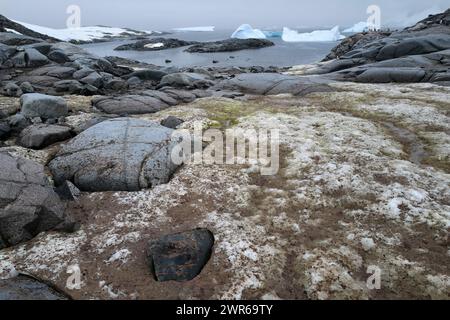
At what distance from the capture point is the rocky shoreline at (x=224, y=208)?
30.2ft

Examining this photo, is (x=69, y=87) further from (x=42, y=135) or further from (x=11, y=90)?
(x=42, y=135)

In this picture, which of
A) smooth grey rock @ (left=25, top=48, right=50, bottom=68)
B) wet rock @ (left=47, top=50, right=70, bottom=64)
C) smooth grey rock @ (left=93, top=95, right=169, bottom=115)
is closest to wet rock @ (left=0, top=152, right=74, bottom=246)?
smooth grey rock @ (left=93, top=95, right=169, bottom=115)

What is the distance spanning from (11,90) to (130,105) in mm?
9698

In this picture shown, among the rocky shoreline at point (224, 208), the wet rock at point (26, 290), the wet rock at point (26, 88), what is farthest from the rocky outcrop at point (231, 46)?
the wet rock at point (26, 290)

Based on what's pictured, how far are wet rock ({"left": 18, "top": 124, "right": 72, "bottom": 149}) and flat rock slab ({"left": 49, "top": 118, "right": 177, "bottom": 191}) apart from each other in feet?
7.48

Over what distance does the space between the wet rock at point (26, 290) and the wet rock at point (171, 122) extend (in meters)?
12.8

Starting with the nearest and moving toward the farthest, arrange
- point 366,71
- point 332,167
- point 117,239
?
point 117,239
point 332,167
point 366,71

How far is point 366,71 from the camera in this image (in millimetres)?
37906

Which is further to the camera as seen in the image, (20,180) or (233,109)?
(233,109)

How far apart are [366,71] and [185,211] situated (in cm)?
3300

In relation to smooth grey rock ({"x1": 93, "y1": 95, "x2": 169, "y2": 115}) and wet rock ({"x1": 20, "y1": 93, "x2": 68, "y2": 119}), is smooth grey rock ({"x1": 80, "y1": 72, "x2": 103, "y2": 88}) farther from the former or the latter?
wet rock ({"x1": 20, "y1": 93, "x2": 68, "y2": 119})

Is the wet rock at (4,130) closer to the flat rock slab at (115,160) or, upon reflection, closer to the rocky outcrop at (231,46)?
the flat rock slab at (115,160)
